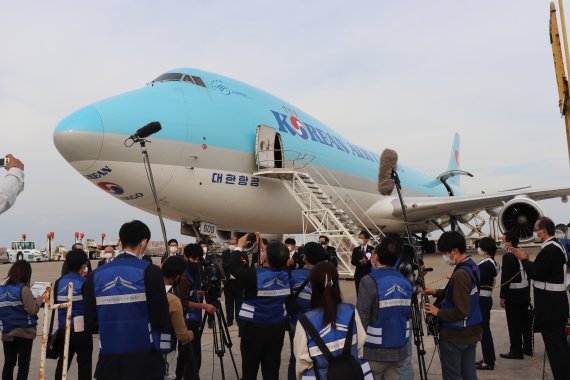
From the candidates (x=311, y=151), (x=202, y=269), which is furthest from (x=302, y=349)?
(x=311, y=151)

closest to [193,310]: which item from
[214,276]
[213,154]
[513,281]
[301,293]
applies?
[214,276]

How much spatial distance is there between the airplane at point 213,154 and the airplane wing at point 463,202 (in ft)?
1.79

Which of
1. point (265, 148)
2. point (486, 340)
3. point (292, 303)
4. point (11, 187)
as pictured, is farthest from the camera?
point (265, 148)

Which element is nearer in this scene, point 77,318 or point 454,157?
point 77,318

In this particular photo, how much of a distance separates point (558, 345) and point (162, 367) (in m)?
3.86

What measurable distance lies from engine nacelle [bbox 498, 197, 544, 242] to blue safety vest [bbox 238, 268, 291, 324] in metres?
13.4

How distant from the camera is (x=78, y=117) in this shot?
10.1 m

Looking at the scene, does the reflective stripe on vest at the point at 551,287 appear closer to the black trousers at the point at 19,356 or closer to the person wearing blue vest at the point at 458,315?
the person wearing blue vest at the point at 458,315

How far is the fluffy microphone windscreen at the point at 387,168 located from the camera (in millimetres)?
6734

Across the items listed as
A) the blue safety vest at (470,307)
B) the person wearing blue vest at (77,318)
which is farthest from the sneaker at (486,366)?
the person wearing blue vest at (77,318)

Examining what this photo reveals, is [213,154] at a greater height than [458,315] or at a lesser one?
greater

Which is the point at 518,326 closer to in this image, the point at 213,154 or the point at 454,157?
the point at 213,154

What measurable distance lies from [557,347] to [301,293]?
2591 millimetres

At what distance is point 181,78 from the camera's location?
41.5 ft
